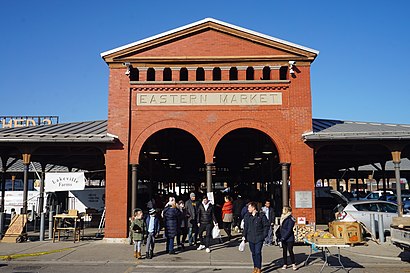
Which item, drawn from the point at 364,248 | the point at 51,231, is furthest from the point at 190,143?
the point at 364,248

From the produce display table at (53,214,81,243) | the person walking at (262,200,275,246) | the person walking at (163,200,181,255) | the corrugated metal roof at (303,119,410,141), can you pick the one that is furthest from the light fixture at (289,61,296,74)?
the produce display table at (53,214,81,243)

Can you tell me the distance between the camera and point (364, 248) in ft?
51.2

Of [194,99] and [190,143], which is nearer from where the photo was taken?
[194,99]

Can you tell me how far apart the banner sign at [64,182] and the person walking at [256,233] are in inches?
399

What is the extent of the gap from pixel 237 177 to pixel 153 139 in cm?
2532

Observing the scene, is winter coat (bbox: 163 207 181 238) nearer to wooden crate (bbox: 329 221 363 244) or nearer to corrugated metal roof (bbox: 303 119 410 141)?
wooden crate (bbox: 329 221 363 244)

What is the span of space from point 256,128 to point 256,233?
24.6ft

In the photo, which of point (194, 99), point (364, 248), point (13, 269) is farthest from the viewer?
point (194, 99)

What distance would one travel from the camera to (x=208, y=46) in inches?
719

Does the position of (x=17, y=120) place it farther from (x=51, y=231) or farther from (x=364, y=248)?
(x=364, y=248)

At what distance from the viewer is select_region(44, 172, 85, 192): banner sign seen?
18734 mm

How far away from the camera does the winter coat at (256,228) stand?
35.2ft

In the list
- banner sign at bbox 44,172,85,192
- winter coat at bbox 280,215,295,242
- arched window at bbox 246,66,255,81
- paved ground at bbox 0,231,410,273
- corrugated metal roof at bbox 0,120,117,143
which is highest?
arched window at bbox 246,66,255,81

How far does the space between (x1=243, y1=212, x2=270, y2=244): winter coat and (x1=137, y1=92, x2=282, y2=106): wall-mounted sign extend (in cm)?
771
